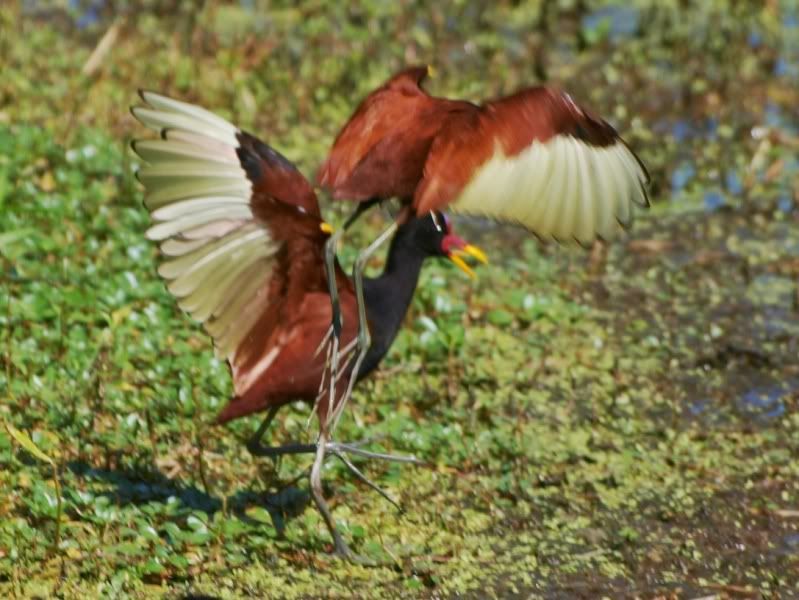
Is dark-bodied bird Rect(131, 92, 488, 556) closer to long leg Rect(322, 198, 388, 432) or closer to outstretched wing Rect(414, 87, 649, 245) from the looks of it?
long leg Rect(322, 198, 388, 432)

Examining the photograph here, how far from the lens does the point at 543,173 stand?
4316 mm

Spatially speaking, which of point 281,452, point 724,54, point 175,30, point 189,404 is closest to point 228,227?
point 281,452

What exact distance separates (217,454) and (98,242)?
5.10 ft

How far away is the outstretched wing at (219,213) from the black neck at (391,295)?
0.31 metres

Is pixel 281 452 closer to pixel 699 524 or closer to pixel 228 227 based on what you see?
pixel 228 227

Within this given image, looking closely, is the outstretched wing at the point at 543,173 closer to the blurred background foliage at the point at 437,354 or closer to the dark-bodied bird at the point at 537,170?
the dark-bodied bird at the point at 537,170

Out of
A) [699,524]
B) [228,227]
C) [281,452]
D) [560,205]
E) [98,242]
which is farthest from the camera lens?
[98,242]

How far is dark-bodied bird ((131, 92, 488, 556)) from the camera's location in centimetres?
487

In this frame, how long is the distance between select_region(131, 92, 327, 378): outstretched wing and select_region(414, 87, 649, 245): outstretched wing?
2.19ft

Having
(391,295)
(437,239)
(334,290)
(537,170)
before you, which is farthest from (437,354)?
(537,170)

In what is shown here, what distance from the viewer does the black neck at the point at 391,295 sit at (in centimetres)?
526

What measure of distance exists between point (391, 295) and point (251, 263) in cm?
58

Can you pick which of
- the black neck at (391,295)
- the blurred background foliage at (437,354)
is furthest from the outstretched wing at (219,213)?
the blurred background foliage at (437,354)

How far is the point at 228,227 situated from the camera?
4887 millimetres
